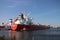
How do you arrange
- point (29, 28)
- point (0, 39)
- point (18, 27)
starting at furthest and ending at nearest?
1. point (29, 28)
2. point (18, 27)
3. point (0, 39)

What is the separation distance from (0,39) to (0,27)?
86.9 metres

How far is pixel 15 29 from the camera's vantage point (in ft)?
260

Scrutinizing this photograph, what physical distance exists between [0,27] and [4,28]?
17.6ft

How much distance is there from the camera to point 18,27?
78.1 meters

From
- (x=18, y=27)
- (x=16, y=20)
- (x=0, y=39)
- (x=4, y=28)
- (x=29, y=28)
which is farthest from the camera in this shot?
(x=4, y=28)

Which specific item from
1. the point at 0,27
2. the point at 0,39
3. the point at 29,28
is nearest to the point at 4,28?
the point at 0,27

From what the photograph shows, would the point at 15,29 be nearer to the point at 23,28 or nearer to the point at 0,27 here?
the point at 23,28

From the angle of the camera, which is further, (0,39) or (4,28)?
(4,28)

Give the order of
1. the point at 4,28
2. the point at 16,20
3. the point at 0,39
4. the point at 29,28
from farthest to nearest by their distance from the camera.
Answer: the point at 4,28, the point at 16,20, the point at 29,28, the point at 0,39

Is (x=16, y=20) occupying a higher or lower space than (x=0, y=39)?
higher

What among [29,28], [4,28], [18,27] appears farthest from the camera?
[4,28]

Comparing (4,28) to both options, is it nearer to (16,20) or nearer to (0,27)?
(0,27)

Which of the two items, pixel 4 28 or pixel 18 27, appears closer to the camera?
pixel 18 27

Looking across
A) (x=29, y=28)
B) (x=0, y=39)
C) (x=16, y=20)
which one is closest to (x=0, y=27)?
(x=16, y=20)
